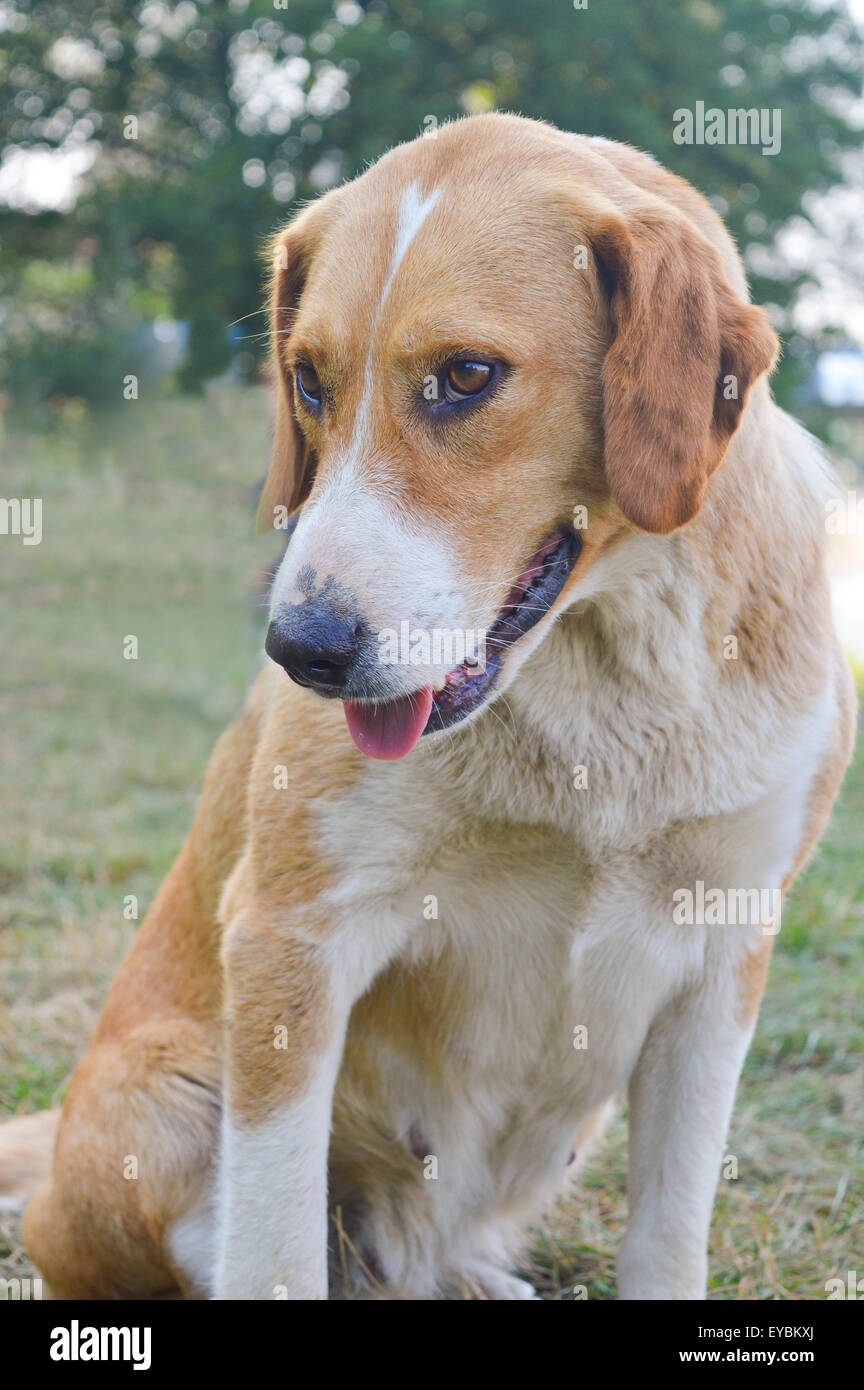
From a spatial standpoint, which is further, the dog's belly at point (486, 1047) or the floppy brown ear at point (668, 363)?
the dog's belly at point (486, 1047)

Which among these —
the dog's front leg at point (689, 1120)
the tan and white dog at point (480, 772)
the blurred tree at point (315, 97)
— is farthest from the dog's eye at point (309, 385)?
the blurred tree at point (315, 97)

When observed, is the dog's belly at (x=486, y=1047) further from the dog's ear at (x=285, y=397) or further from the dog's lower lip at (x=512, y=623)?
the dog's ear at (x=285, y=397)

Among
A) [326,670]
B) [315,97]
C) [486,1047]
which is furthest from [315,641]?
[315,97]

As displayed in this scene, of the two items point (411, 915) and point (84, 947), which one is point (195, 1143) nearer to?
point (411, 915)

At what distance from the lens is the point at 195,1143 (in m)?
2.55

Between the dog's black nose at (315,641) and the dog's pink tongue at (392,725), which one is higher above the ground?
the dog's black nose at (315,641)

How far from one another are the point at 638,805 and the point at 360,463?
0.74 metres

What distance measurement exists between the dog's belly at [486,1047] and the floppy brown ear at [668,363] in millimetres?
653

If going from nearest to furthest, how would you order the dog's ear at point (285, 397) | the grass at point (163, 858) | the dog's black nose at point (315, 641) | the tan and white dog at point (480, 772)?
the dog's black nose at point (315, 641) < the tan and white dog at point (480, 772) < the dog's ear at point (285, 397) < the grass at point (163, 858)

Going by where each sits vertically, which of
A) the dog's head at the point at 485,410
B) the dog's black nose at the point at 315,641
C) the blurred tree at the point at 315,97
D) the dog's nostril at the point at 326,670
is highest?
the blurred tree at the point at 315,97

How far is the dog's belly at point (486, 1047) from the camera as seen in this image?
2301 mm

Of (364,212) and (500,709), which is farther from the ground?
(364,212)

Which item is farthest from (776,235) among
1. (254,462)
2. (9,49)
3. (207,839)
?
(207,839)

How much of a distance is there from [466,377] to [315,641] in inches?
18.2
